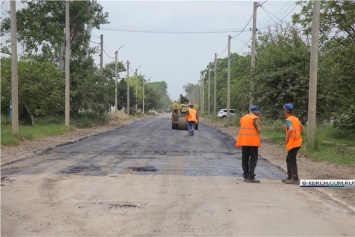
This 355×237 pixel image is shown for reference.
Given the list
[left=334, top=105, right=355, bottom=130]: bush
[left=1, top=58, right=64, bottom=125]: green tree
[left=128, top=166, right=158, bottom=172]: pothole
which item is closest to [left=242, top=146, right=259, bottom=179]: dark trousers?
[left=128, top=166, right=158, bottom=172]: pothole

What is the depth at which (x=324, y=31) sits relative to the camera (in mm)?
22266

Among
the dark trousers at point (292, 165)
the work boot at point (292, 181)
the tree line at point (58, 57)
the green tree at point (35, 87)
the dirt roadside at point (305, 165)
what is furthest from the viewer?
the tree line at point (58, 57)

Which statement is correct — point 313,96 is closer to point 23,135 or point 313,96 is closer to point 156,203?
point 156,203

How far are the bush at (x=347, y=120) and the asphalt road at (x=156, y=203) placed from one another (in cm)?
1362

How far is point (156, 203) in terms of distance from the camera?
7.51 meters

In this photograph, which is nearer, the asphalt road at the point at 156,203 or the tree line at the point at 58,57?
the asphalt road at the point at 156,203

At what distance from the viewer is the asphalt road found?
6070mm

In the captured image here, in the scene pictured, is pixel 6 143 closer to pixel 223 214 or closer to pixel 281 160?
pixel 281 160

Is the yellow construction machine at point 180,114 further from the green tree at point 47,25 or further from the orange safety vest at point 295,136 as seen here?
the orange safety vest at point 295,136

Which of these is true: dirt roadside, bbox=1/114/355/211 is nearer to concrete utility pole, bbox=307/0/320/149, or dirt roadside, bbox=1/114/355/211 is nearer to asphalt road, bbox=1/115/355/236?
asphalt road, bbox=1/115/355/236

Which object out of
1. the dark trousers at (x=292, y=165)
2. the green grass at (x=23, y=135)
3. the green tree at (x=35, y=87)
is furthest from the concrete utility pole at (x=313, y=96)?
the green tree at (x=35, y=87)

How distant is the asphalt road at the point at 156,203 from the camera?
239 inches

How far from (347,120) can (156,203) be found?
780 inches

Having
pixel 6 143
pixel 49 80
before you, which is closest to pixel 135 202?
pixel 6 143
